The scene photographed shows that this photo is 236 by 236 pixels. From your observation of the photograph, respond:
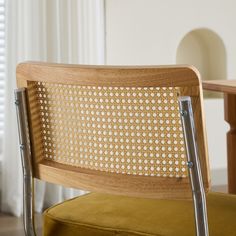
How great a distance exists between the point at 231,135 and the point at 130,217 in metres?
0.92

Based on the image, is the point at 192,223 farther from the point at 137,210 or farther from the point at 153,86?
the point at 153,86

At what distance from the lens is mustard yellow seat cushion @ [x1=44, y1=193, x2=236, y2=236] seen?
1.65m

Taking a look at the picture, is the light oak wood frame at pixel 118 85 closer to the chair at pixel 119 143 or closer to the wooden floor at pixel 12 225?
the chair at pixel 119 143

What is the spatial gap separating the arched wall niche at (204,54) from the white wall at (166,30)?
16cm

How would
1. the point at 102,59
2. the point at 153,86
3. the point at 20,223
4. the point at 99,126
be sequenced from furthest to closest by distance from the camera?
the point at 102,59
the point at 20,223
the point at 99,126
the point at 153,86

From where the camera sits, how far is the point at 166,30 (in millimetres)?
4566

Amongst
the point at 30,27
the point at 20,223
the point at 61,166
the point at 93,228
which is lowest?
the point at 20,223

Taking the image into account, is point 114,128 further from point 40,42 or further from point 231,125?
point 40,42

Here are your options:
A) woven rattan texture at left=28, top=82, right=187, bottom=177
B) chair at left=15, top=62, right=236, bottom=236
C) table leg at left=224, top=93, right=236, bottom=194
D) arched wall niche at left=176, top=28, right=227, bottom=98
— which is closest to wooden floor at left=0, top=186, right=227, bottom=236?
table leg at left=224, top=93, right=236, bottom=194

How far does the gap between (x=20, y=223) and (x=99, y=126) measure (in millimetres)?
2403

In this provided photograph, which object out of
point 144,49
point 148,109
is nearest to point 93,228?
point 148,109

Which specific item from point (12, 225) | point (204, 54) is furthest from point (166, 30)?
point (12, 225)

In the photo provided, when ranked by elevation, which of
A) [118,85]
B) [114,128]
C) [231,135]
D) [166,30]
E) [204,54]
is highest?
[166,30]

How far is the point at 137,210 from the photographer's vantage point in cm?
177
